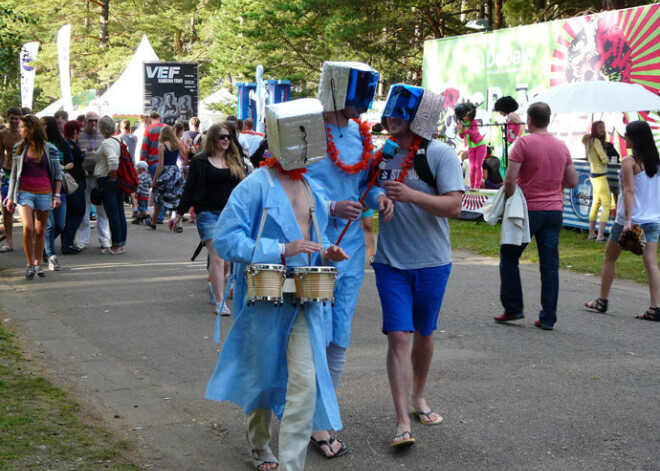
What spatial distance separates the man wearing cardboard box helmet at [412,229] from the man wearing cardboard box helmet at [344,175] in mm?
137

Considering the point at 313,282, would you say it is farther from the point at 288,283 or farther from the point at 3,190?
the point at 3,190

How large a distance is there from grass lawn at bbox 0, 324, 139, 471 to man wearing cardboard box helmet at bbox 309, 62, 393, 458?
3.72 feet

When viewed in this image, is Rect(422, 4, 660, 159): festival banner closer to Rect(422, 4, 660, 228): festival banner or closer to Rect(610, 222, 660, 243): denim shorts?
Rect(422, 4, 660, 228): festival banner

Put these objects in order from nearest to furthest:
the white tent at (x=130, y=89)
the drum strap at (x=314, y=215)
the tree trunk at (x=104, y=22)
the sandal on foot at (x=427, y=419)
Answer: the drum strap at (x=314, y=215)
the sandal on foot at (x=427, y=419)
the white tent at (x=130, y=89)
the tree trunk at (x=104, y=22)

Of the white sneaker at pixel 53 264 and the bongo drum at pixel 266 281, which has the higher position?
the bongo drum at pixel 266 281

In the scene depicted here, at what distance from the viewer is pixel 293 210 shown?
13.8 ft

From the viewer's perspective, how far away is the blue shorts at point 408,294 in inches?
192

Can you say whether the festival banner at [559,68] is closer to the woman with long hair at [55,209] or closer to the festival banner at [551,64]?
the festival banner at [551,64]

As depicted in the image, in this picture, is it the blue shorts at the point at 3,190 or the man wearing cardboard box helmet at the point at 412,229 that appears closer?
the man wearing cardboard box helmet at the point at 412,229

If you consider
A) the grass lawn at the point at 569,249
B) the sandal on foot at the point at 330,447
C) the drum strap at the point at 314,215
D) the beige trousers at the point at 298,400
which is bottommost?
the sandal on foot at the point at 330,447

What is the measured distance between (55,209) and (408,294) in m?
8.32

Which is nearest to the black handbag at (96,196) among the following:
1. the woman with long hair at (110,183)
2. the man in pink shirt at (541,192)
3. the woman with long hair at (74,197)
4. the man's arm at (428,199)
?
the woman with long hair at (110,183)

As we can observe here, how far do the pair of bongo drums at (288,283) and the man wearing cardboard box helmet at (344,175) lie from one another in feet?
2.06

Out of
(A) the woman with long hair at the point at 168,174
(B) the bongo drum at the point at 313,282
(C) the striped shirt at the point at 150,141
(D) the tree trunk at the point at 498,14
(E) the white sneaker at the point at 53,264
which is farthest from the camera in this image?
(D) the tree trunk at the point at 498,14
